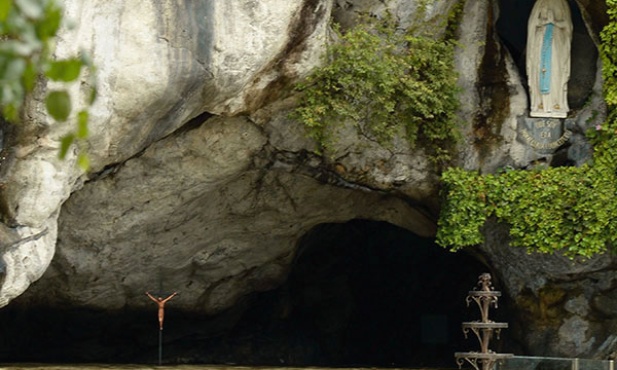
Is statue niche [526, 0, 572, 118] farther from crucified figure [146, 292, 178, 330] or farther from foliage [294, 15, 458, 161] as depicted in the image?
crucified figure [146, 292, 178, 330]

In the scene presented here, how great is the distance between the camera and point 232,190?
1255 cm

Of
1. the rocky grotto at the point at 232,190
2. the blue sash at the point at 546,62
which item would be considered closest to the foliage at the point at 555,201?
the rocky grotto at the point at 232,190

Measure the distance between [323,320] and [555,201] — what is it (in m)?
5.53

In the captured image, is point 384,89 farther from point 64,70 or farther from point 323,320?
point 64,70

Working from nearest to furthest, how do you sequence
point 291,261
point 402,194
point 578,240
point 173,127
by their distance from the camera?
1. point 173,127
2. point 578,240
3. point 402,194
4. point 291,261

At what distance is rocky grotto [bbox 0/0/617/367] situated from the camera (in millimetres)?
9562

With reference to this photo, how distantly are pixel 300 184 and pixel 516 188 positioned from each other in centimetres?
Answer: 250

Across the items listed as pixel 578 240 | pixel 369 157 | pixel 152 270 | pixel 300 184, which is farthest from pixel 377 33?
pixel 152 270

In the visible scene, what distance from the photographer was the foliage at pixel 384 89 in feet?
36.3

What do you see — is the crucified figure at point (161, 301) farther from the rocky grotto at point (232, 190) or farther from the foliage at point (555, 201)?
the foliage at point (555, 201)

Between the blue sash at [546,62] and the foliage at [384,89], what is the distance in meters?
1.07

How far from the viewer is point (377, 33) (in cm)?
1149

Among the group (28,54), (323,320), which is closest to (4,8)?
(28,54)

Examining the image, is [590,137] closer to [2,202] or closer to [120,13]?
[120,13]
